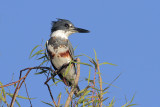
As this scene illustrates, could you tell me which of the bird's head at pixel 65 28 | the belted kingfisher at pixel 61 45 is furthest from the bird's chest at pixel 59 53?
the bird's head at pixel 65 28

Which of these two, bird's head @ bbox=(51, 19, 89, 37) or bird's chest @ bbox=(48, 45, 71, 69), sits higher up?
bird's head @ bbox=(51, 19, 89, 37)

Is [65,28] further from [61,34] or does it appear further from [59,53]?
[59,53]

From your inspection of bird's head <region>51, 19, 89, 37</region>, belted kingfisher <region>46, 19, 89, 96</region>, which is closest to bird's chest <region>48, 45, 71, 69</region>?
belted kingfisher <region>46, 19, 89, 96</region>

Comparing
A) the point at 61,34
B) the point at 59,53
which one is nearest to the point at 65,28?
the point at 61,34

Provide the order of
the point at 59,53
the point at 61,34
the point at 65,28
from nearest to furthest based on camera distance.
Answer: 1. the point at 59,53
2. the point at 61,34
3. the point at 65,28

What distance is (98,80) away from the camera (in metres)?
2.53

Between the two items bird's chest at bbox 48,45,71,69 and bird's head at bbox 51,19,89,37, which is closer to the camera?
bird's chest at bbox 48,45,71,69

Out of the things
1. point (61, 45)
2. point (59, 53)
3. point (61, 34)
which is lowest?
point (59, 53)

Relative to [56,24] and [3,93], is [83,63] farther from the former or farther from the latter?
[56,24]

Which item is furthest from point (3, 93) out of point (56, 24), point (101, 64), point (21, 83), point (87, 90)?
point (56, 24)

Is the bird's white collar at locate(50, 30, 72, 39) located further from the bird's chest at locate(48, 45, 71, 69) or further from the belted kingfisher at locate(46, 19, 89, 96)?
the bird's chest at locate(48, 45, 71, 69)

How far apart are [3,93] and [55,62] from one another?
2237 mm

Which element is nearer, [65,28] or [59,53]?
[59,53]

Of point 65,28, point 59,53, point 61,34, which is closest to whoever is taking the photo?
point 59,53
